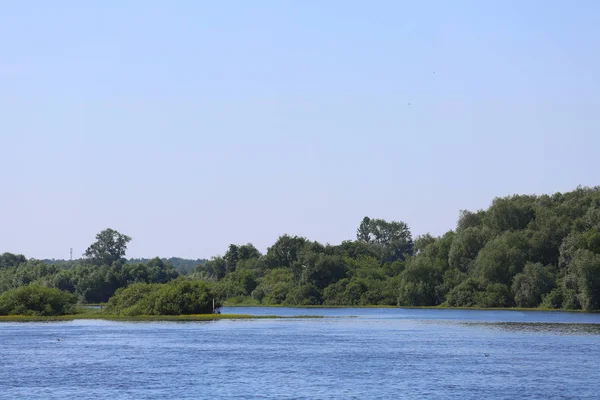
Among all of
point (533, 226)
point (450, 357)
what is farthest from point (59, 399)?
point (533, 226)

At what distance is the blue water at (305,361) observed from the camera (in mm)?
59178

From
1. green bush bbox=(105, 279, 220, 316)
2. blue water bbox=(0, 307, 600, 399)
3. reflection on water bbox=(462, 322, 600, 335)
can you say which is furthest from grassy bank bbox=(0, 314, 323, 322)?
reflection on water bbox=(462, 322, 600, 335)

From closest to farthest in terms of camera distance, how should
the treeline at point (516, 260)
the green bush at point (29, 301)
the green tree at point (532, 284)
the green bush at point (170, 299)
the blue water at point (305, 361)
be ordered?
the blue water at point (305, 361), the green bush at point (170, 299), the green bush at point (29, 301), the treeline at point (516, 260), the green tree at point (532, 284)

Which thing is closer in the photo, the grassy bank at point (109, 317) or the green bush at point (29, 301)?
the grassy bank at point (109, 317)

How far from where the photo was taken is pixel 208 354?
82.3m

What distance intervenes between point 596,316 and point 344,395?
8216 cm

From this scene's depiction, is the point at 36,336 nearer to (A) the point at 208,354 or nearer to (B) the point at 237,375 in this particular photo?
(A) the point at 208,354

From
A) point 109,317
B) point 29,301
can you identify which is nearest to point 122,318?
point 109,317

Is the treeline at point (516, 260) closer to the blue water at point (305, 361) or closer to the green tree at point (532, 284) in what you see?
the green tree at point (532, 284)

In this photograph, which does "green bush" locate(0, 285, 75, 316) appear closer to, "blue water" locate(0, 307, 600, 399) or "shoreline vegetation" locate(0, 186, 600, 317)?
"shoreline vegetation" locate(0, 186, 600, 317)

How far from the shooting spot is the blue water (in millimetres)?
59178

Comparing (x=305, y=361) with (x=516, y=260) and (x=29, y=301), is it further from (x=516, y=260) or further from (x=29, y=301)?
(x=516, y=260)

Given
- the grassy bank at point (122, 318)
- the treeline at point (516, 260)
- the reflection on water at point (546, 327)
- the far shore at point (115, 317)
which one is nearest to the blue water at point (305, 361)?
the reflection on water at point (546, 327)

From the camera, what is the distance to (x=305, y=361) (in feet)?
250
